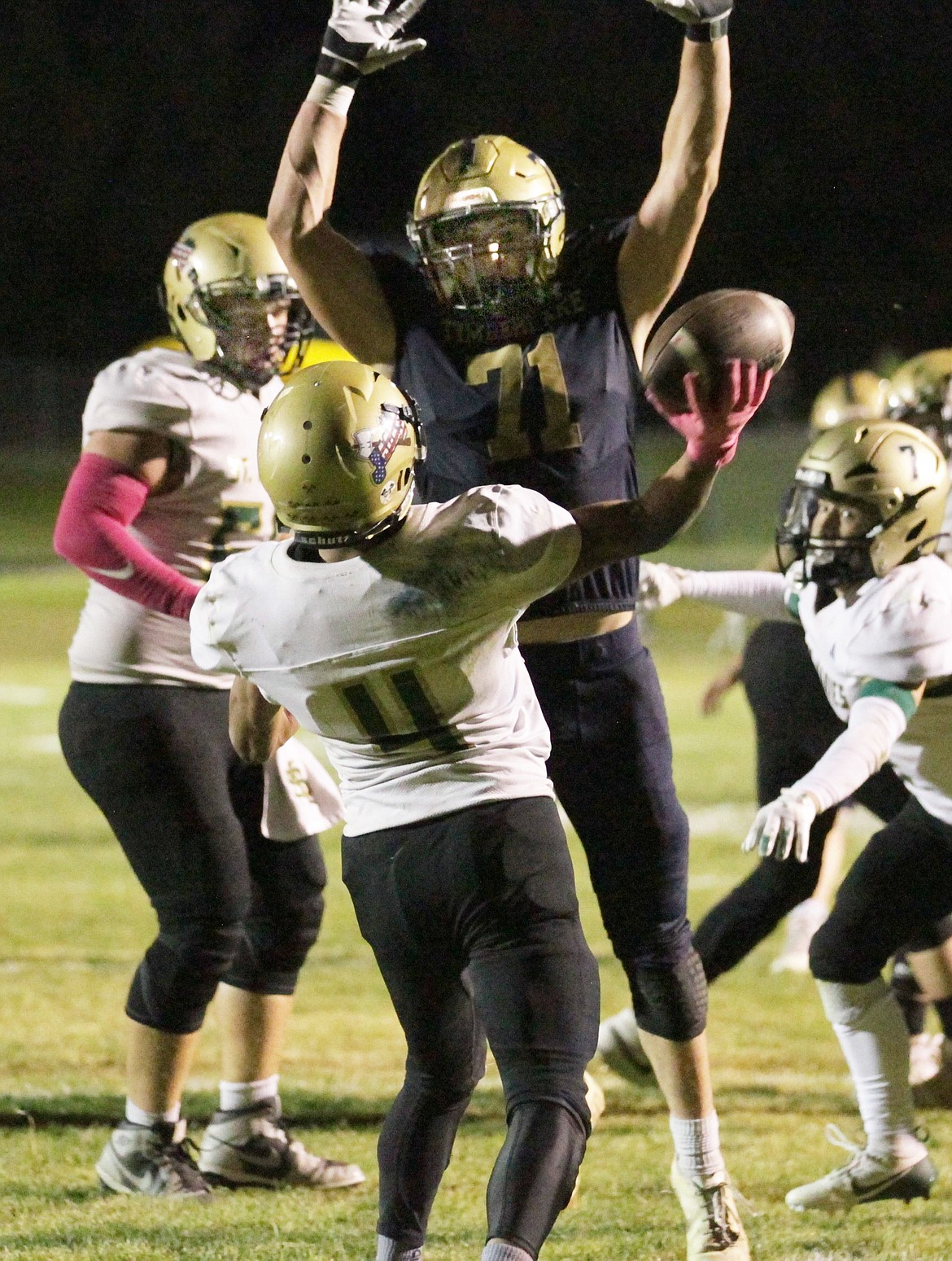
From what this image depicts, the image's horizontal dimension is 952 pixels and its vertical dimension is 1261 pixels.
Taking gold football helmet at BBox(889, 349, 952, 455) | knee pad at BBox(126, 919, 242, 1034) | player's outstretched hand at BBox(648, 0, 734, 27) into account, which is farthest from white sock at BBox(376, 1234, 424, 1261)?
gold football helmet at BBox(889, 349, 952, 455)

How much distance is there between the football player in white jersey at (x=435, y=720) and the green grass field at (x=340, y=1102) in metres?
0.87

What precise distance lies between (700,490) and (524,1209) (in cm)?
112

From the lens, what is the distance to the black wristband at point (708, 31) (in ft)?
9.58

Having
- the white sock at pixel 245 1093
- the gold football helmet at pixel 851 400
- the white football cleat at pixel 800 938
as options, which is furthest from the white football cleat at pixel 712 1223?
the gold football helmet at pixel 851 400

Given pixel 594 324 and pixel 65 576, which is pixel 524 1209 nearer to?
pixel 594 324

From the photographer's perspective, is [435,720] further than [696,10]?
No

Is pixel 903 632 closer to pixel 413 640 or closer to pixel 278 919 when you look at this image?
pixel 413 640

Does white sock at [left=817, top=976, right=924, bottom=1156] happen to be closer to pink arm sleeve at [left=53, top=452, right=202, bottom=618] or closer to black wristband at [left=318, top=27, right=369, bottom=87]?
pink arm sleeve at [left=53, top=452, right=202, bottom=618]

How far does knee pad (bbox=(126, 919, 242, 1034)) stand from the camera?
142 inches

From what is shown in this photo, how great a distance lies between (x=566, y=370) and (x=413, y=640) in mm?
822

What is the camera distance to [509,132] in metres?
24.7

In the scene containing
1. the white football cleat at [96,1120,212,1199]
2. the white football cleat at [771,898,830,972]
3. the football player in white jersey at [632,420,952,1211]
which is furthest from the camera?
the white football cleat at [771,898,830,972]

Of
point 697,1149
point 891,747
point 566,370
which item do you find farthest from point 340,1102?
point 566,370

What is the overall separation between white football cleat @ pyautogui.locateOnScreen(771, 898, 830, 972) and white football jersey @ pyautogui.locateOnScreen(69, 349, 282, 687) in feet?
9.15
